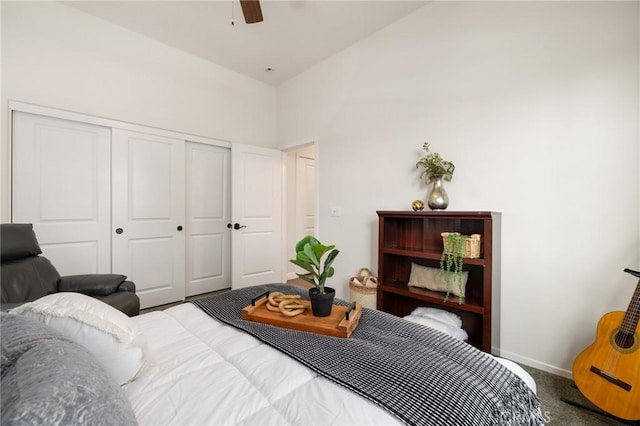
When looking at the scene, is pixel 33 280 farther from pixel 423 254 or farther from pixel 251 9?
pixel 423 254

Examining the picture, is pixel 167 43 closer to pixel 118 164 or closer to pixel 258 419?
pixel 118 164

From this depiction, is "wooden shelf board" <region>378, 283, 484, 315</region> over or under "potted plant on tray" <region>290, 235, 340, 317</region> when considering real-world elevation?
under

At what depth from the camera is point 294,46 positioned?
3289 mm

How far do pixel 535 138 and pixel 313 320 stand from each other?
204 cm

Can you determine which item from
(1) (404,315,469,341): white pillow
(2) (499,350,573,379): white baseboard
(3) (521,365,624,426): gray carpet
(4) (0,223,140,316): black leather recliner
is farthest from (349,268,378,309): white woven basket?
(4) (0,223,140,316): black leather recliner

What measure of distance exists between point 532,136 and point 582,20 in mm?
772

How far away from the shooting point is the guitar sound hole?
1.45m

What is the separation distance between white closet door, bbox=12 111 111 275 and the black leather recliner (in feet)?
2.45

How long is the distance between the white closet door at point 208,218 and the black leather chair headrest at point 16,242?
5.31 feet

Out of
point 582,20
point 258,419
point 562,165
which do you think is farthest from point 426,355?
point 582,20

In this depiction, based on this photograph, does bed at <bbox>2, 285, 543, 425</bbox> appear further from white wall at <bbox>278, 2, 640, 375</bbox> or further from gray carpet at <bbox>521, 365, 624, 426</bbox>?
white wall at <bbox>278, 2, 640, 375</bbox>

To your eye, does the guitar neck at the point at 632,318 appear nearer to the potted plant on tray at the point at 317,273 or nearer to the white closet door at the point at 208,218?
the potted plant on tray at the point at 317,273

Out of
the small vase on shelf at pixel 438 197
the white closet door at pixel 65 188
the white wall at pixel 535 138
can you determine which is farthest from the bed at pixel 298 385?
the white closet door at pixel 65 188

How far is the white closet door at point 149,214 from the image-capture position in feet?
9.87
